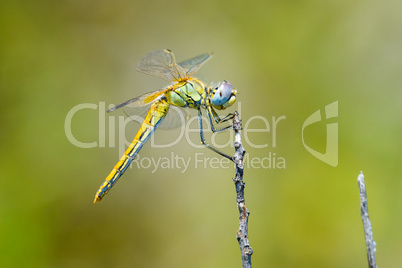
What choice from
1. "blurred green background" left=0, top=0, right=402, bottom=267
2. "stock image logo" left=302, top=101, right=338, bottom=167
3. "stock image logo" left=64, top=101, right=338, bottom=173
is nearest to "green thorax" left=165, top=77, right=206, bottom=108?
"stock image logo" left=64, top=101, right=338, bottom=173

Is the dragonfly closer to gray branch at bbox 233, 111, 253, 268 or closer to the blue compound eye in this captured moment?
the blue compound eye

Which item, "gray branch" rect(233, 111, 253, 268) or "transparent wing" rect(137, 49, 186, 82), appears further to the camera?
"transparent wing" rect(137, 49, 186, 82)

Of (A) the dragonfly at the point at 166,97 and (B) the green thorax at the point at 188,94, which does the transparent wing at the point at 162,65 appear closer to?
(A) the dragonfly at the point at 166,97

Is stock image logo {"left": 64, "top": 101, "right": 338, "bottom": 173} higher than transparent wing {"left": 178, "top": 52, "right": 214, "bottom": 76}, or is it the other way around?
transparent wing {"left": 178, "top": 52, "right": 214, "bottom": 76}

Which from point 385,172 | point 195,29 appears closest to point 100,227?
point 195,29

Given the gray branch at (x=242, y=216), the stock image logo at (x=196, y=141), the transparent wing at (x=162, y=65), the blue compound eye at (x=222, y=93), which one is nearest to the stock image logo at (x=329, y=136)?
the stock image logo at (x=196, y=141)

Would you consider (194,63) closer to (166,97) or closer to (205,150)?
(166,97)
